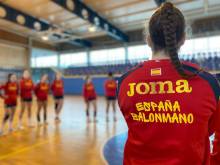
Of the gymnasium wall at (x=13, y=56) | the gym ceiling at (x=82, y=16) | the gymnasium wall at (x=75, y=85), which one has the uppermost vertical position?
the gym ceiling at (x=82, y=16)

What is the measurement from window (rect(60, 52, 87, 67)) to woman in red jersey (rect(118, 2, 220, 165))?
2449 centimetres

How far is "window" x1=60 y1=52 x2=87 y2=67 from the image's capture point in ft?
83.5

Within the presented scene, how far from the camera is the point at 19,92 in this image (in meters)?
7.51

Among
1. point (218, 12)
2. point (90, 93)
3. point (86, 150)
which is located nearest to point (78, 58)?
point (218, 12)

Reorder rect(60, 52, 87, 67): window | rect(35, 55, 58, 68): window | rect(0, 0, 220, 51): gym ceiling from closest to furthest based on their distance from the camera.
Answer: rect(0, 0, 220, 51): gym ceiling → rect(60, 52, 87, 67): window → rect(35, 55, 58, 68): window

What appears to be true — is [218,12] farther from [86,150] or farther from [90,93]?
[86,150]

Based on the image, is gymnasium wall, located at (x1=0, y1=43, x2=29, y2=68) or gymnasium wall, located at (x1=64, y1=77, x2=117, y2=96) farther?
gymnasium wall, located at (x1=64, y1=77, x2=117, y2=96)

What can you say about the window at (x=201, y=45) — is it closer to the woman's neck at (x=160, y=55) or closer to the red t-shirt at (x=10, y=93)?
the red t-shirt at (x=10, y=93)

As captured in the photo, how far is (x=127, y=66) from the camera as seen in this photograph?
67.9ft

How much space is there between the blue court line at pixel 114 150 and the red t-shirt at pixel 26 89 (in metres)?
3.39

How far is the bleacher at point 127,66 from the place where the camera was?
16.5 metres

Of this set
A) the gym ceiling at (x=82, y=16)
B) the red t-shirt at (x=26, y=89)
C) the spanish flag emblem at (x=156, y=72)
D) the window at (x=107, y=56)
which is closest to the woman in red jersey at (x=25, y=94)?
the red t-shirt at (x=26, y=89)

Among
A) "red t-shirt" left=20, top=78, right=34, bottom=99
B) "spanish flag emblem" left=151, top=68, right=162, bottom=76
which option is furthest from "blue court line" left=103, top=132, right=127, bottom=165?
"red t-shirt" left=20, top=78, right=34, bottom=99

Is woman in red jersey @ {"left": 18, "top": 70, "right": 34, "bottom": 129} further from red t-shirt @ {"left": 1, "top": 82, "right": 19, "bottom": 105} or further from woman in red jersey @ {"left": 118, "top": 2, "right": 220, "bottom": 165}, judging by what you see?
woman in red jersey @ {"left": 118, "top": 2, "right": 220, "bottom": 165}
